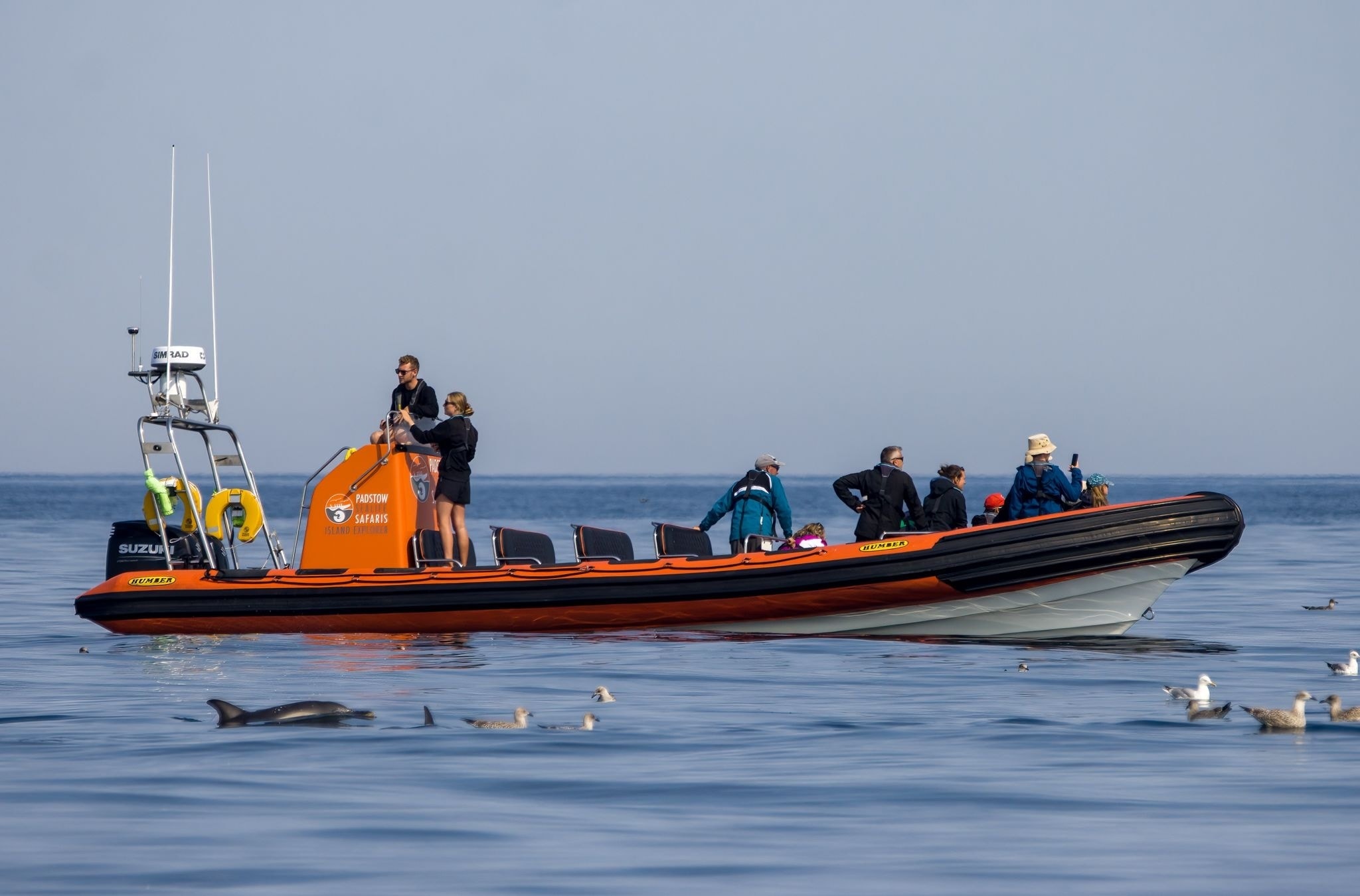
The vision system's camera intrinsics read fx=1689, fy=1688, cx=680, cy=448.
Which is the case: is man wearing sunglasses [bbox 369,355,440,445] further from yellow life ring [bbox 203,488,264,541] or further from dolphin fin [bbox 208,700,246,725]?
dolphin fin [bbox 208,700,246,725]

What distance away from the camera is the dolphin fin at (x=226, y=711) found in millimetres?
8605

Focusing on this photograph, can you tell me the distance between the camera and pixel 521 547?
13352mm

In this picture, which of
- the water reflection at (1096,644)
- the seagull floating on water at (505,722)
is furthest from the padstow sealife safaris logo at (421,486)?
the seagull floating on water at (505,722)

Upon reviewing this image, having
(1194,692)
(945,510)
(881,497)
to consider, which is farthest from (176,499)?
(1194,692)

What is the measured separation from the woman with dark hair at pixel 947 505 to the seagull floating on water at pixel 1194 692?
11.4 ft

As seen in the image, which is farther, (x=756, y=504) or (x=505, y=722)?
(x=756, y=504)

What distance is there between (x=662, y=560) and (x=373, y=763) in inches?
205

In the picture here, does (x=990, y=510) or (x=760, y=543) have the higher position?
(x=990, y=510)

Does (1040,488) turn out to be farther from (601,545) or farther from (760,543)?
(601,545)

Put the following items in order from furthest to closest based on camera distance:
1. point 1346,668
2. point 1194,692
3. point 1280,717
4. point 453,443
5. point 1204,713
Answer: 1. point 453,443
2. point 1346,668
3. point 1194,692
4. point 1204,713
5. point 1280,717

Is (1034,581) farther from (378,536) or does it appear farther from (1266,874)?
(1266,874)

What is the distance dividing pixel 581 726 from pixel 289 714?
1.48 m

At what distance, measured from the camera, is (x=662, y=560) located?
12.6 m

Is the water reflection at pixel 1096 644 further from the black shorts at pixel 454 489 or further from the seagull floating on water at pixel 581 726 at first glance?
the seagull floating on water at pixel 581 726
